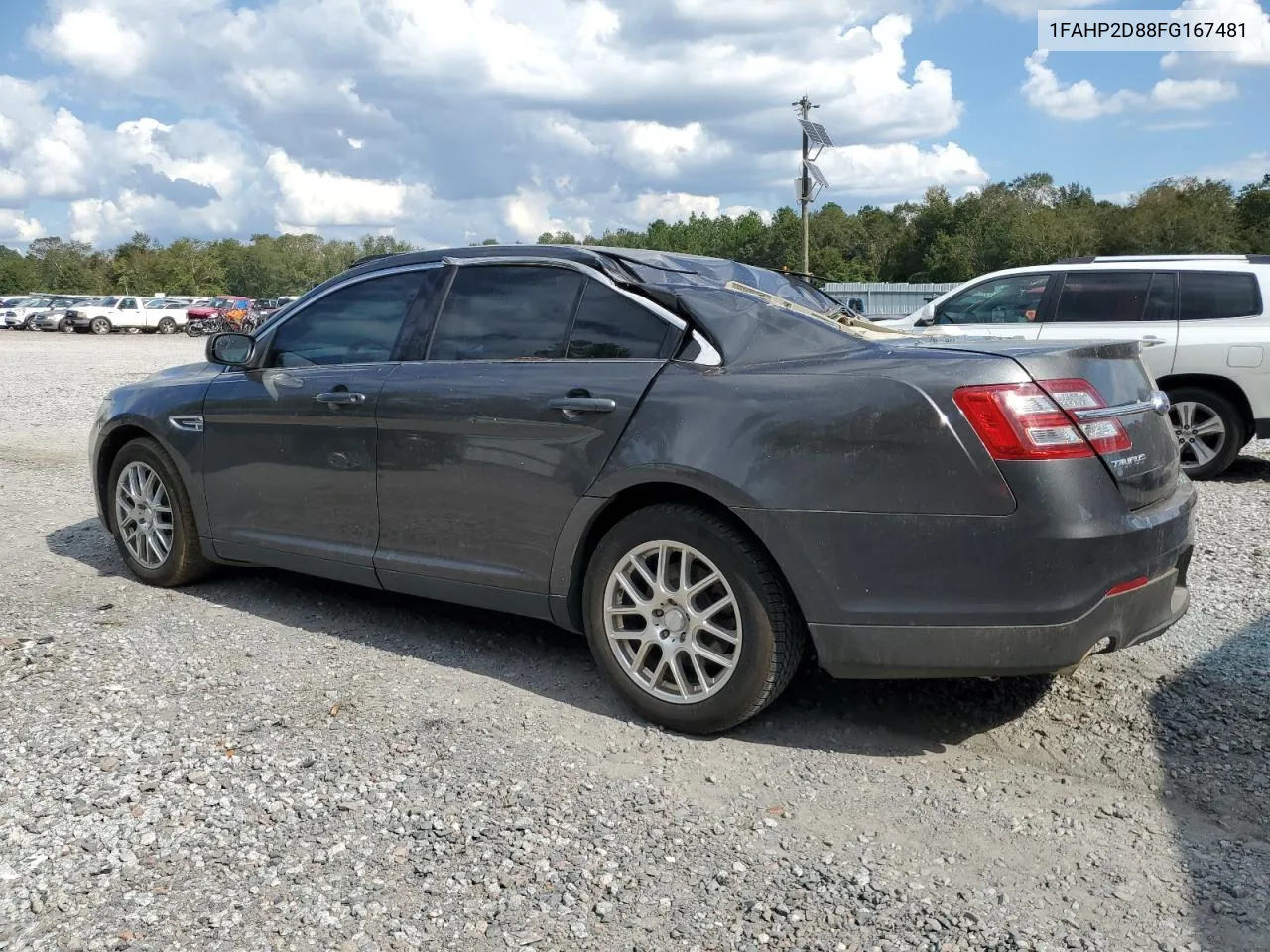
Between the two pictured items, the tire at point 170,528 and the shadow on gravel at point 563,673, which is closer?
the shadow on gravel at point 563,673

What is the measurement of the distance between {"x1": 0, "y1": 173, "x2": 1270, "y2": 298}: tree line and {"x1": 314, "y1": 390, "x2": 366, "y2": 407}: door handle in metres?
29.9

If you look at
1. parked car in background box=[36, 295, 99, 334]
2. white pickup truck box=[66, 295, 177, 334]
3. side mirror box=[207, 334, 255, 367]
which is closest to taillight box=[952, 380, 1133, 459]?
side mirror box=[207, 334, 255, 367]

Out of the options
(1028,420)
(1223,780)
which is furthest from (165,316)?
(1223,780)

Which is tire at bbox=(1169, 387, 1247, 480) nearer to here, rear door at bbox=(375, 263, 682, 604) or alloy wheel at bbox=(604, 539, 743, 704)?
rear door at bbox=(375, 263, 682, 604)

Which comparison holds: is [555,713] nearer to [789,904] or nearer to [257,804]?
[257,804]

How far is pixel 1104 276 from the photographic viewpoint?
9.50 metres

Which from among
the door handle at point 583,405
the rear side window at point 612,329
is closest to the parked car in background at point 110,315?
the rear side window at point 612,329

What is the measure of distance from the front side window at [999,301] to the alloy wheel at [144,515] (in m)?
7.13

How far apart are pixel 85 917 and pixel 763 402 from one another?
2.37 metres

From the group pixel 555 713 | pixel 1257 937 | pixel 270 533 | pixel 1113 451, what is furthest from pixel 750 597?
pixel 270 533

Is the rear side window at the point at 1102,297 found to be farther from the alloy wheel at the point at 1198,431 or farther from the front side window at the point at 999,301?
the alloy wheel at the point at 1198,431

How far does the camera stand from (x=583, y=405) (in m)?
3.93

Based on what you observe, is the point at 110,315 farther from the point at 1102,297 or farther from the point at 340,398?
the point at 340,398

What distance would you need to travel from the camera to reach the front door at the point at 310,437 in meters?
4.68
